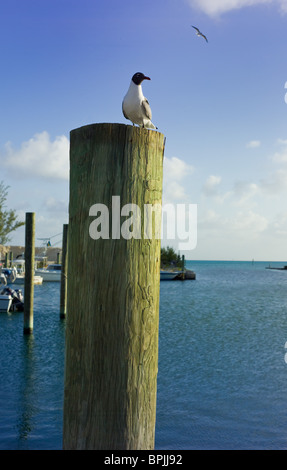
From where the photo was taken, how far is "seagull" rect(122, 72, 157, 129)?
10.7ft

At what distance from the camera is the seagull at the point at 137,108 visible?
326 centimetres

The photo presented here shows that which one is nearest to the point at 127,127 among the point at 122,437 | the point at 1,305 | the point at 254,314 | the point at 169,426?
the point at 122,437

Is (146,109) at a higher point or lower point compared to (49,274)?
higher

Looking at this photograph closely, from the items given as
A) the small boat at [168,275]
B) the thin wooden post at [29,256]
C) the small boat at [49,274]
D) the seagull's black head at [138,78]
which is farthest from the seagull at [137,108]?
the small boat at [168,275]

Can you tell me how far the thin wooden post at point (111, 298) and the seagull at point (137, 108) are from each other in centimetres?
95

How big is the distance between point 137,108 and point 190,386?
10.0 m

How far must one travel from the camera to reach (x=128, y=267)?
229 centimetres

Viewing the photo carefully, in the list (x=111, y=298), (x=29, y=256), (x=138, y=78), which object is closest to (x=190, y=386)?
(x=29, y=256)

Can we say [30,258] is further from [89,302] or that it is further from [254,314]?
[254,314]

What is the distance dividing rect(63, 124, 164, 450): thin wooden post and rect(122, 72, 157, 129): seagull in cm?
95

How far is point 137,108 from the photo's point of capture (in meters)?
3.30

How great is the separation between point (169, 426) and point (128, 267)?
24.4 feet

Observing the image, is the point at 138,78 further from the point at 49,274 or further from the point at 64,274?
the point at 49,274

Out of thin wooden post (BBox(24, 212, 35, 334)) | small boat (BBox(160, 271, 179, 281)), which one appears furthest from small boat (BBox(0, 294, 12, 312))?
small boat (BBox(160, 271, 179, 281))
